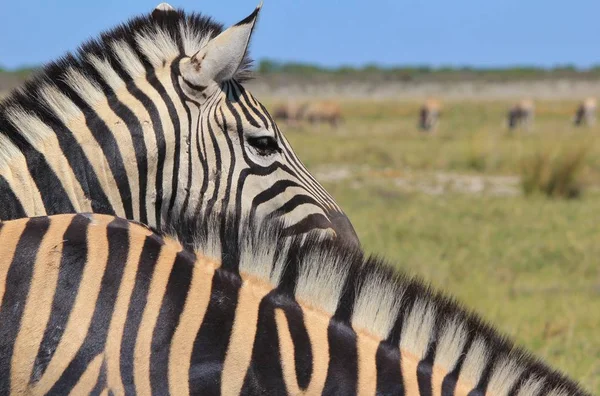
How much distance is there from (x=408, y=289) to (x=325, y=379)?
284 mm

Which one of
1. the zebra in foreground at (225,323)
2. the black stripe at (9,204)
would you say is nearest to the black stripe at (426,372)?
the zebra in foreground at (225,323)

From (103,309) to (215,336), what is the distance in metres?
0.24

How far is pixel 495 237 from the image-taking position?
332 inches

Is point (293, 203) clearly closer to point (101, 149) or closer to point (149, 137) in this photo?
point (149, 137)

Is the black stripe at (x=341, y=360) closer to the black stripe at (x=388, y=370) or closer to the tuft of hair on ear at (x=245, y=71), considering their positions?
the black stripe at (x=388, y=370)

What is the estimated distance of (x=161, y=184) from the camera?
118 inches

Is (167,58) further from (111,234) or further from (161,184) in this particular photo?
(111,234)

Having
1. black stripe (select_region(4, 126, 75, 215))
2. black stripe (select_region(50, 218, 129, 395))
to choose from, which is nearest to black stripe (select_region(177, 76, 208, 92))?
black stripe (select_region(4, 126, 75, 215))

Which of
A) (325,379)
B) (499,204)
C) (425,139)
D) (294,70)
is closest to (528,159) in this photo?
(499,204)

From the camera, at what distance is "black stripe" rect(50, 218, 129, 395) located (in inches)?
64.6

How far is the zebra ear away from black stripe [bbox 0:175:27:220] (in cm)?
76

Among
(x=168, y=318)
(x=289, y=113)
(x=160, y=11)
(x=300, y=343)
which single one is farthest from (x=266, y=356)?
(x=289, y=113)

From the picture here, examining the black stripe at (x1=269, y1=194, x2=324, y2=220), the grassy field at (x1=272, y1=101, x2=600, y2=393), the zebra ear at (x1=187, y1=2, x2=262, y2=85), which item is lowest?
the grassy field at (x1=272, y1=101, x2=600, y2=393)

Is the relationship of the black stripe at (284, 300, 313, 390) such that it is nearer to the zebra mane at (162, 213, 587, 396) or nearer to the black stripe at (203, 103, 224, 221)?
the zebra mane at (162, 213, 587, 396)
